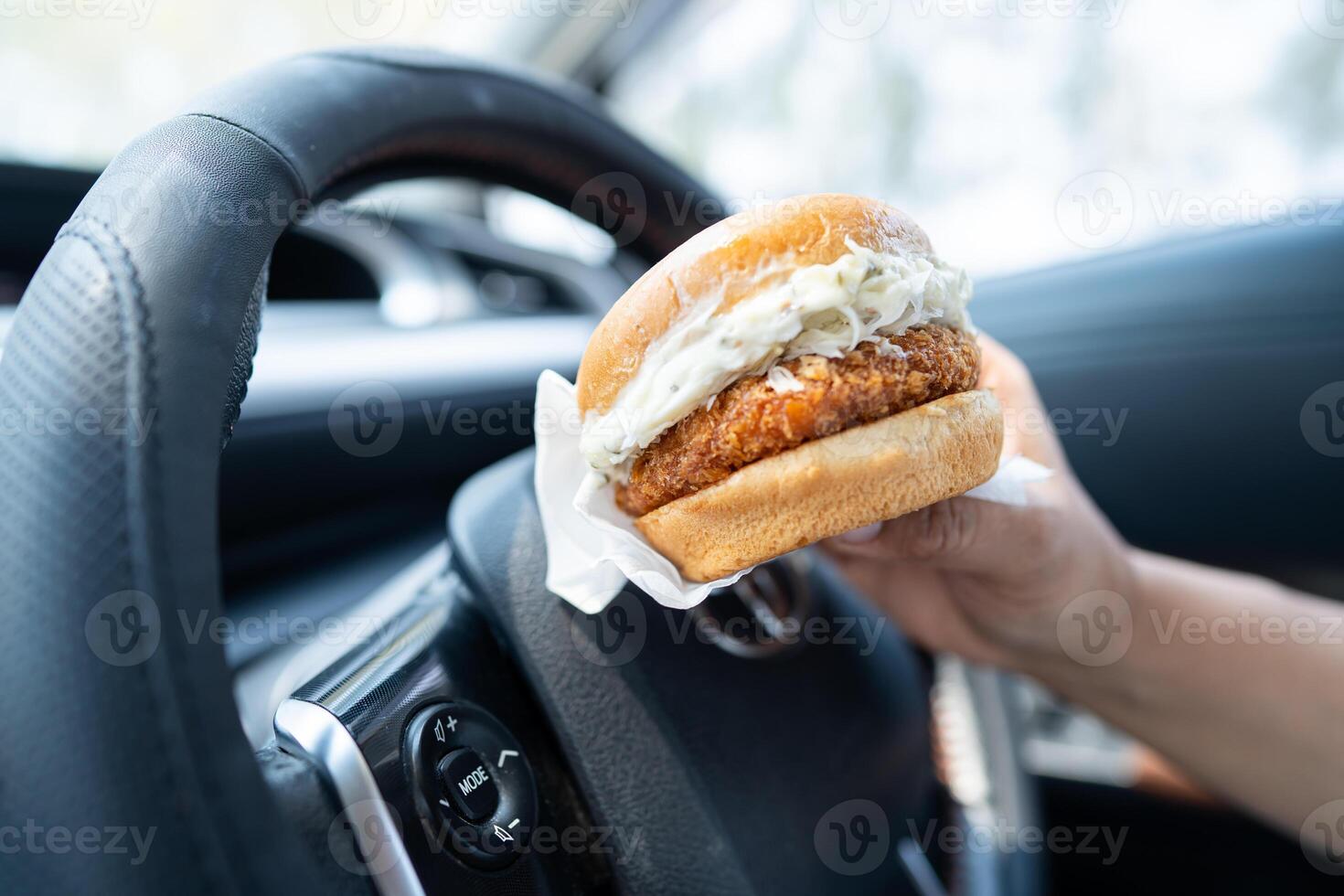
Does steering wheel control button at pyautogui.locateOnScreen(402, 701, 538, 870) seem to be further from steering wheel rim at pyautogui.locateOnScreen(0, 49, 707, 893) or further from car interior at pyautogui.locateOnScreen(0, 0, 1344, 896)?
steering wheel rim at pyautogui.locateOnScreen(0, 49, 707, 893)

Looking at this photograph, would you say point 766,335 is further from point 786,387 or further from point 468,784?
point 468,784

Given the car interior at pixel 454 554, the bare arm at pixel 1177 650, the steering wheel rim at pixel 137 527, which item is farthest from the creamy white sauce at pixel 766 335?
the bare arm at pixel 1177 650

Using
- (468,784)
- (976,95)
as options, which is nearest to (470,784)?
(468,784)

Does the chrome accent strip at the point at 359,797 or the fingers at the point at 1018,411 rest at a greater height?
the fingers at the point at 1018,411

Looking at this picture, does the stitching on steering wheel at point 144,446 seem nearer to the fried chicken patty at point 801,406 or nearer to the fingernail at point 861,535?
the fried chicken patty at point 801,406

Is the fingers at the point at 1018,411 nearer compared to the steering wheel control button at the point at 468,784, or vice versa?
the steering wheel control button at the point at 468,784

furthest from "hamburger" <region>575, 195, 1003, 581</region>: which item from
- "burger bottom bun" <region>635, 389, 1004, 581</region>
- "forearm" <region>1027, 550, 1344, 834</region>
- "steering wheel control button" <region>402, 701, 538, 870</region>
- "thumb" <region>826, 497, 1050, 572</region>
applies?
"forearm" <region>1027, 550, 1344, 834</region>
